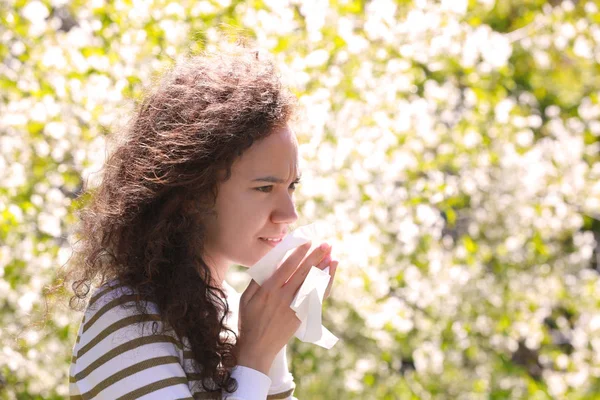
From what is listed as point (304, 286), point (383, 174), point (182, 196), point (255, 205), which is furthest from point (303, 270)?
point (383, 174)

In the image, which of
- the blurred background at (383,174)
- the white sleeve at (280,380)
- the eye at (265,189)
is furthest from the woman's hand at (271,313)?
the blurred background at (383,174)

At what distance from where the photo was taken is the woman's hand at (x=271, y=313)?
160 cm

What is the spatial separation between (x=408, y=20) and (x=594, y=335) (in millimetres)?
2572

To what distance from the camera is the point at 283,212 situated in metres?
1.70

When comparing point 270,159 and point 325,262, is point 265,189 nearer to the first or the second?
point 270,159

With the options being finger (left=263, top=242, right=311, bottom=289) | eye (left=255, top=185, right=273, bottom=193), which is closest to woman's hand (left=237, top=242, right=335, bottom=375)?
finger (left=263, top=242, right=311, bottom=289)

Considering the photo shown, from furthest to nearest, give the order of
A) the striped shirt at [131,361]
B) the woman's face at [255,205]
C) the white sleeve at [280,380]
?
the white sleeve at [280,380] → the woman's face at [255,205] → the striped shirt at [131,361]

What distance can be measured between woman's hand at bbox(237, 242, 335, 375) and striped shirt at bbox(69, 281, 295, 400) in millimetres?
41

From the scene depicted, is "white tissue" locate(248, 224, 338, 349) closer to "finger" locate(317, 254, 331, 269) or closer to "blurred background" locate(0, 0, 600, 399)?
"finger" locate(317, 254, 331, 269)

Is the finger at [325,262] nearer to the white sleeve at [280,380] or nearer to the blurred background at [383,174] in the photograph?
the white sleeve at [280,380]

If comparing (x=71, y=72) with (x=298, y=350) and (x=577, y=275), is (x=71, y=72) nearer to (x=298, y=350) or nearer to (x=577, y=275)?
(x=298, y=350)

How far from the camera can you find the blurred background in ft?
10.8

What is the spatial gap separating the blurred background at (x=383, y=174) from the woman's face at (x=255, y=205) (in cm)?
98

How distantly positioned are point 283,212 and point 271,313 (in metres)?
0.21
